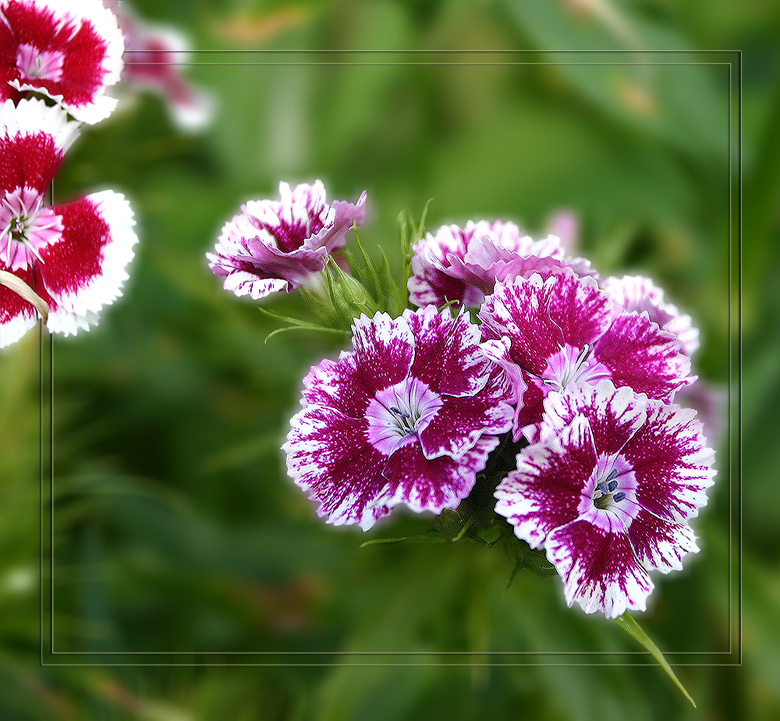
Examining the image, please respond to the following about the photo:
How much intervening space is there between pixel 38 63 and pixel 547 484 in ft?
1.08

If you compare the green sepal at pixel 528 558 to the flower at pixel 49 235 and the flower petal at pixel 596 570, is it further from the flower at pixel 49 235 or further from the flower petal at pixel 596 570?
the flower at pixel 49 235

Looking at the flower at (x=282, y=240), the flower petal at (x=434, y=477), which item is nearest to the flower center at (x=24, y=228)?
the flower at (x=282, y=240)

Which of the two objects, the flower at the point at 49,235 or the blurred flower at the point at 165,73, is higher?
the blurred flower at the point at 165,73

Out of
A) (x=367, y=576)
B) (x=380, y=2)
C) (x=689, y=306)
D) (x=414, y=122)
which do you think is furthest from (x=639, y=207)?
→ (x=367, y=576)

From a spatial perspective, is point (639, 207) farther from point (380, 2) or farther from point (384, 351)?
point (384, 351)

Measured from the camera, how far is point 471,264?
34 cm

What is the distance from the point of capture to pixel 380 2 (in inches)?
54.1

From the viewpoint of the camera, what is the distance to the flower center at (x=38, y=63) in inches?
16.2

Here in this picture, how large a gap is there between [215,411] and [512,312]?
3.09 feet

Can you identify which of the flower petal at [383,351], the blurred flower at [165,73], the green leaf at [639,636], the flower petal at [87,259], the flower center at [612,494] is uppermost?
the blurred flower at [165,73]

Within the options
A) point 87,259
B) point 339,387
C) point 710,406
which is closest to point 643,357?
point 339,387

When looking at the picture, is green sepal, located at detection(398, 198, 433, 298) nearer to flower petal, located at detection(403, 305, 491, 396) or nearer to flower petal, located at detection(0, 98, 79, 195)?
flower petal, located at detection(403, 305, 491, 396)

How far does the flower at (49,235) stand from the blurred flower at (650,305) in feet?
0.79

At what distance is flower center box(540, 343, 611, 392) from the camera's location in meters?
0.33
